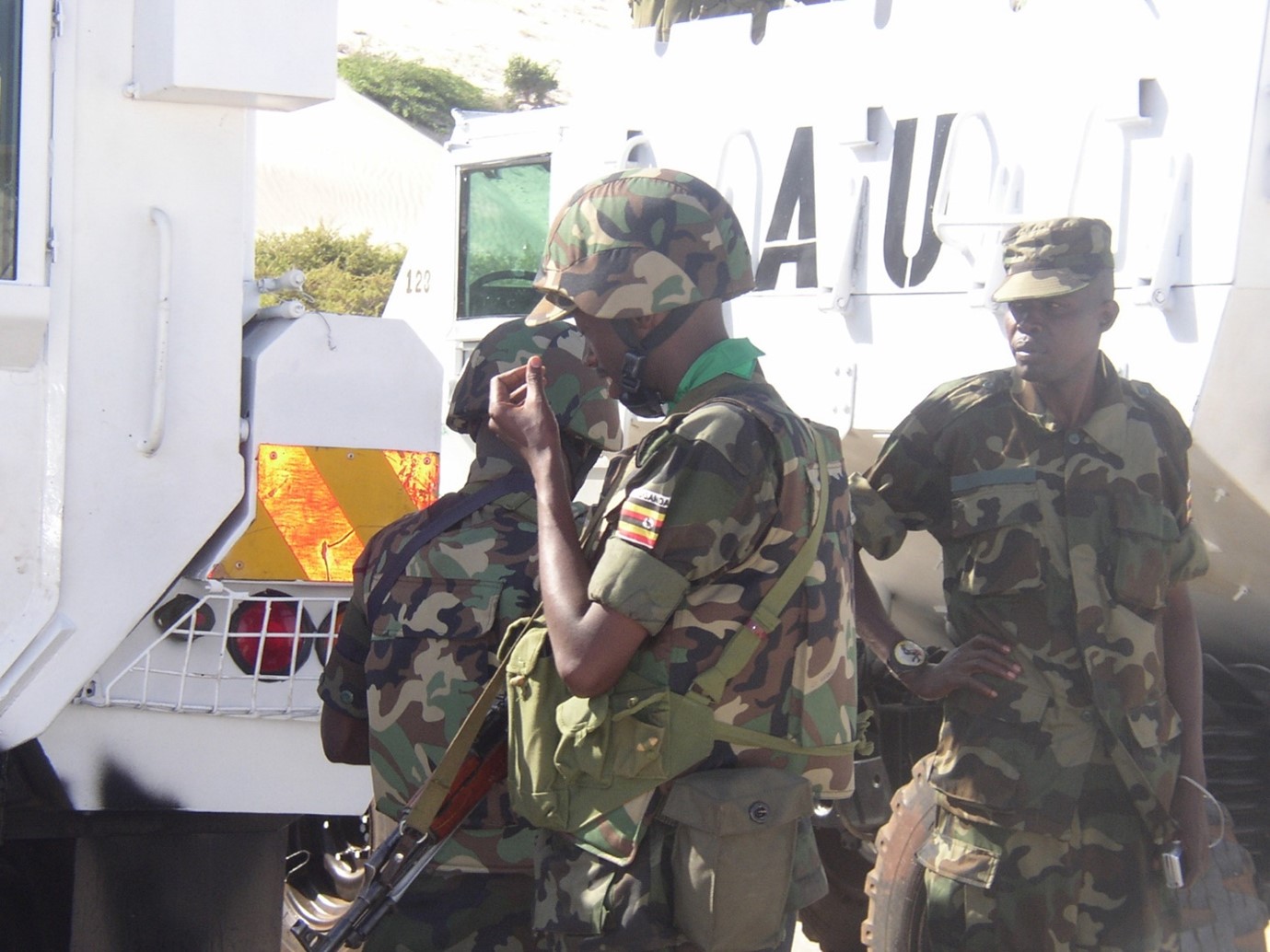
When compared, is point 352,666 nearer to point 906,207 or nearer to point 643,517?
point 643,517

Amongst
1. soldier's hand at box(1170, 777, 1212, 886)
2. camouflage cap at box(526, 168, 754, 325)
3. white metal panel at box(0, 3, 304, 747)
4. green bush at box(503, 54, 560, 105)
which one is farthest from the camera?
green bush at box(503, 54, 560, 105)

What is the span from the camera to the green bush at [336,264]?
22.3 metres

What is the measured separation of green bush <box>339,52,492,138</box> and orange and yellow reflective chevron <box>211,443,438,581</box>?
40260 millimetres

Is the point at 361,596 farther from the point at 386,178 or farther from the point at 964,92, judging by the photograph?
the point at 386,178

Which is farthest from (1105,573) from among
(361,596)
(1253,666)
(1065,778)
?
(361,596)

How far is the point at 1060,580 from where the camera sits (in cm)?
258

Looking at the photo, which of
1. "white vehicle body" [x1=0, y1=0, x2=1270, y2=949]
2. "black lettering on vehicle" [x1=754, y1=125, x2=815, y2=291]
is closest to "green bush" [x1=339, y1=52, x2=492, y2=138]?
"black lettering on vehicle" [x1=754, y1=125, x2=815, y2=291]

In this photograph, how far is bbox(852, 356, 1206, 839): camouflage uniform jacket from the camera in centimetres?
252

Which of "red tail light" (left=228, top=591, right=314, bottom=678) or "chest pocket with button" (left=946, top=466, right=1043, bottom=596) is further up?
"chest pocket with button" (left=946, top=466, right=1043, bottom=596)

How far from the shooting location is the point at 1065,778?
8.29 feet

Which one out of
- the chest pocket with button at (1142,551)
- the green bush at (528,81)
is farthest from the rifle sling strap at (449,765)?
the green bush at (528,81)

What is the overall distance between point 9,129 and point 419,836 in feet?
3.63

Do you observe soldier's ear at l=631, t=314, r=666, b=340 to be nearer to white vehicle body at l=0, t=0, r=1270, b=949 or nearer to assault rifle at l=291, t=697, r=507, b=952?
assault rifle at l=291, t=697, r=507, b=952

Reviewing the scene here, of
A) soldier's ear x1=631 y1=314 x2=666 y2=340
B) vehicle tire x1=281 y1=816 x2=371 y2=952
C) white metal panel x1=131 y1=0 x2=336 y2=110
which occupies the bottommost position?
vehicle tire x1=281 y1=816 x2=371 y2=952
